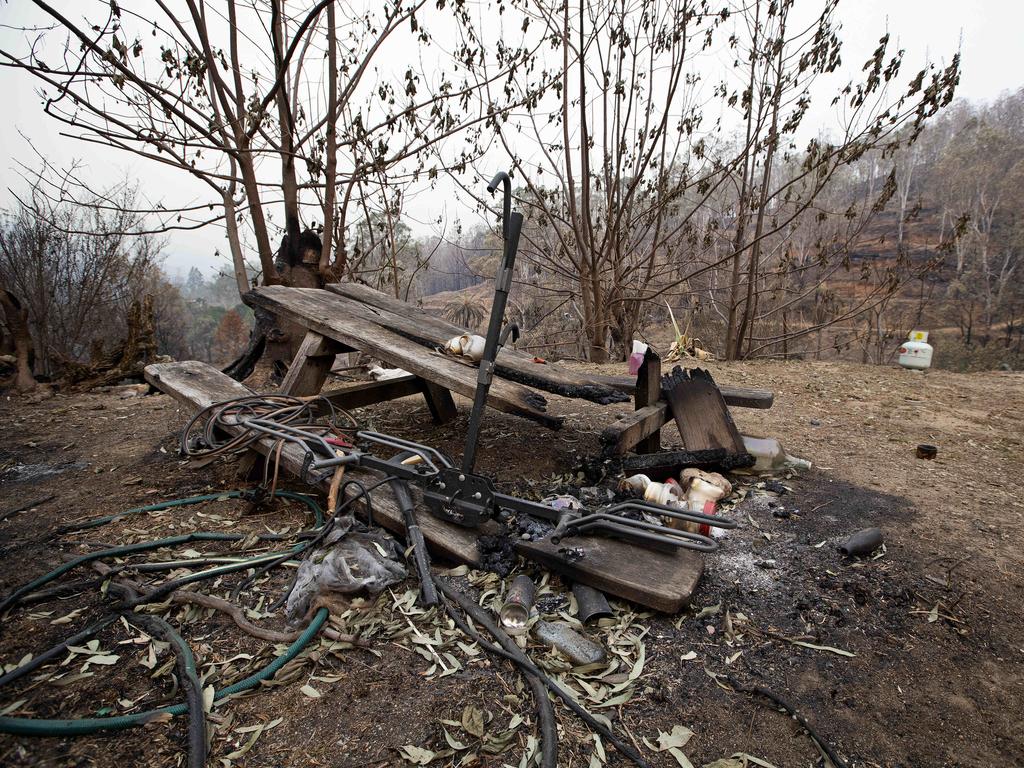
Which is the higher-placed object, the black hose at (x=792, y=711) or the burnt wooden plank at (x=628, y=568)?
the burnt wooden plank at (x=628, y=568)

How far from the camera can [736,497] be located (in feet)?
9.04

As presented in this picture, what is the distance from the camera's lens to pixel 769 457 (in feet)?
10.3

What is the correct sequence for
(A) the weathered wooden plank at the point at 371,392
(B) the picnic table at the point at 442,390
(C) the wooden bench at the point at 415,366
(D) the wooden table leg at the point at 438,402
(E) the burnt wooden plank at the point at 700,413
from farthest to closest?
(D) the wooden table leg at the point at 438,402
(A) the weathered wooden plank at the point at 371,392
(E) the burnt wooden plank at the point at 700,413
(C) the wooden bench at the point at 415,366
(B) the picnic table at the point at 442,390

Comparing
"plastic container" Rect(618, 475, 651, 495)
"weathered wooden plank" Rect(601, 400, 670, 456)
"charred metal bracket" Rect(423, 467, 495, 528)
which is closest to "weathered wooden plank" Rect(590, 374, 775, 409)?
"weathered wooden plank" Rect(601, 400, 670, 456)

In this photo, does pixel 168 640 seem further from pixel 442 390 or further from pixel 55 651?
pixel 442 390

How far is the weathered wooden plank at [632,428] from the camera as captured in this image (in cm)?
265

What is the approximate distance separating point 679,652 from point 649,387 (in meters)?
1.75

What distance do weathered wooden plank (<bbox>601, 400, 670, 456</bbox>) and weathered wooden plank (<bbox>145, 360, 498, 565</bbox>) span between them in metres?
0.76

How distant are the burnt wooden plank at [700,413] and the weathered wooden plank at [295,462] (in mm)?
1417

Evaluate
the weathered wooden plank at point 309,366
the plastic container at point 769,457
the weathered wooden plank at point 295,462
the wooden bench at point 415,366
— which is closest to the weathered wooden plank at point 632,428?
the wooden bench at point 415,366

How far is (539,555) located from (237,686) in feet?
3.34

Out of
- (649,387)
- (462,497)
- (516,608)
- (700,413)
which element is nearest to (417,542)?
(462,497)

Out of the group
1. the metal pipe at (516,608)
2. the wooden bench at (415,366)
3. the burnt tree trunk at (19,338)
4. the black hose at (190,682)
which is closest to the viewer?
the black hose at (190,682)

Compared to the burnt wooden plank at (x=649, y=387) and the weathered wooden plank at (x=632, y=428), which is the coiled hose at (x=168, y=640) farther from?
the burnt wooden plank at (x=649, y=387)
